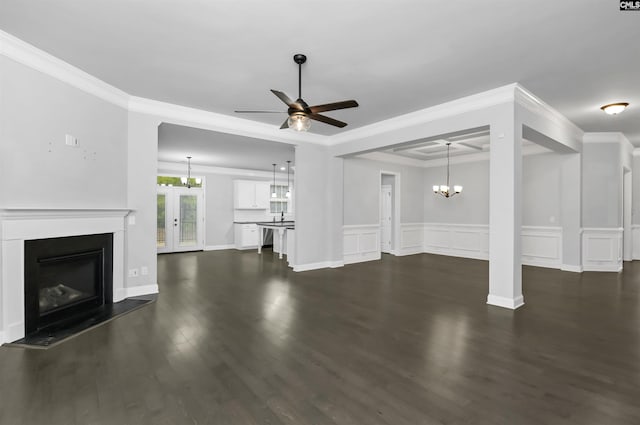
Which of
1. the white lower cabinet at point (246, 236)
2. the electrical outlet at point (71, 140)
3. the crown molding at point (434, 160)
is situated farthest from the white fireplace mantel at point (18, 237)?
the white lower cabinet at point (246, 236)

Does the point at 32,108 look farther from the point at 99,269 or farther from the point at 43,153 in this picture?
the point at 99,269

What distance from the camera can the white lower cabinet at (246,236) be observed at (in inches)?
388

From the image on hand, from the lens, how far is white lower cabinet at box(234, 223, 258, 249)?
9852 millimetres

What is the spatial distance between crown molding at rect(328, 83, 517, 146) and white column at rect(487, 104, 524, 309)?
0.20m

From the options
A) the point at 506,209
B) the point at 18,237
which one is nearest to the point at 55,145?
the point at 18,237

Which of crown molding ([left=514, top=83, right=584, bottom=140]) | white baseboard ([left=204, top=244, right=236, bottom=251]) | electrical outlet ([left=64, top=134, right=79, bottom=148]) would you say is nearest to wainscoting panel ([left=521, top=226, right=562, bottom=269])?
crown molding ([left=514, top=83, right=584, bottom=140])

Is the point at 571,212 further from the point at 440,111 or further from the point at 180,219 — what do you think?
the point at 180,219

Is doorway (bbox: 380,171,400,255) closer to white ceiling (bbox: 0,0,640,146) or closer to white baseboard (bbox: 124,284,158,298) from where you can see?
white ceiling (bbox: 0,0,640,146)

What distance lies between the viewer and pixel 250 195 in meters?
10.5

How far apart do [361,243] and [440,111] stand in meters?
3.89

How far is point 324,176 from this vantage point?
677 cm

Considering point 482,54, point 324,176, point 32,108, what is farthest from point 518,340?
point 32,108

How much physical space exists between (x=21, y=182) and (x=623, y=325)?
6.56 meters

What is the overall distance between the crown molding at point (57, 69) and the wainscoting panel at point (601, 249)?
8.78m
